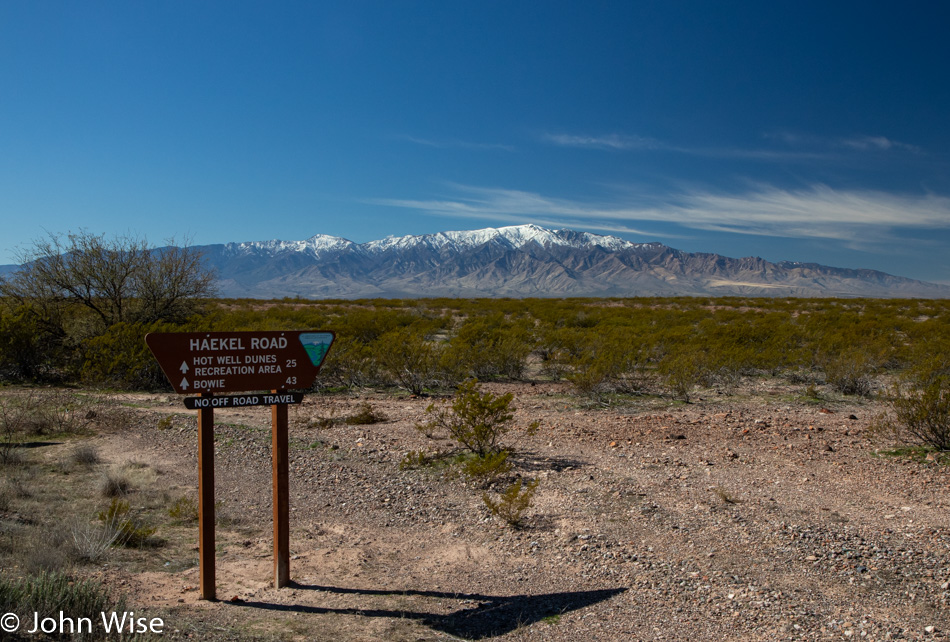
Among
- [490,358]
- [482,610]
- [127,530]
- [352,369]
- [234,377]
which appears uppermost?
[234,377]

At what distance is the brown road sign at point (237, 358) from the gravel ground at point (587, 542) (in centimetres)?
170

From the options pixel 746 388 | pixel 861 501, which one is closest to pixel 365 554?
pixel 861 501

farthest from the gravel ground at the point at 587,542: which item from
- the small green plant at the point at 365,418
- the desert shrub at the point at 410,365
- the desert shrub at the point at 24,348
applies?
the desert shrub at the point at 24,348

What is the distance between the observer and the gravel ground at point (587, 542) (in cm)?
452

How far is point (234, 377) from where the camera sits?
4723 millimetres

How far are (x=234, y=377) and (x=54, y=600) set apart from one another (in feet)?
5.87

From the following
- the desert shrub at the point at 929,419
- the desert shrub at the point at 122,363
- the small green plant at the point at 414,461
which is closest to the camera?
the small green plant at the point at 414,461

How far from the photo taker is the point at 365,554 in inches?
236

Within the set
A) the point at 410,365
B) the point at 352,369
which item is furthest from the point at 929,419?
the point at 352,369

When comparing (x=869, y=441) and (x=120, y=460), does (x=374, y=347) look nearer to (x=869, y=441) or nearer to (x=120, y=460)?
(x=120, y=460)

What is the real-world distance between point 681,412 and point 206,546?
10.2m

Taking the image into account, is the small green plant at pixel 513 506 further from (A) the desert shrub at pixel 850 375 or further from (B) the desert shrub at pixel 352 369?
(A) the desert shrub at pixel 850 375

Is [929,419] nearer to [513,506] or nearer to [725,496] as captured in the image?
[725,496]

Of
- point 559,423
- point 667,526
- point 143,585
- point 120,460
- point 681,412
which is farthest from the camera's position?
point 681,412
